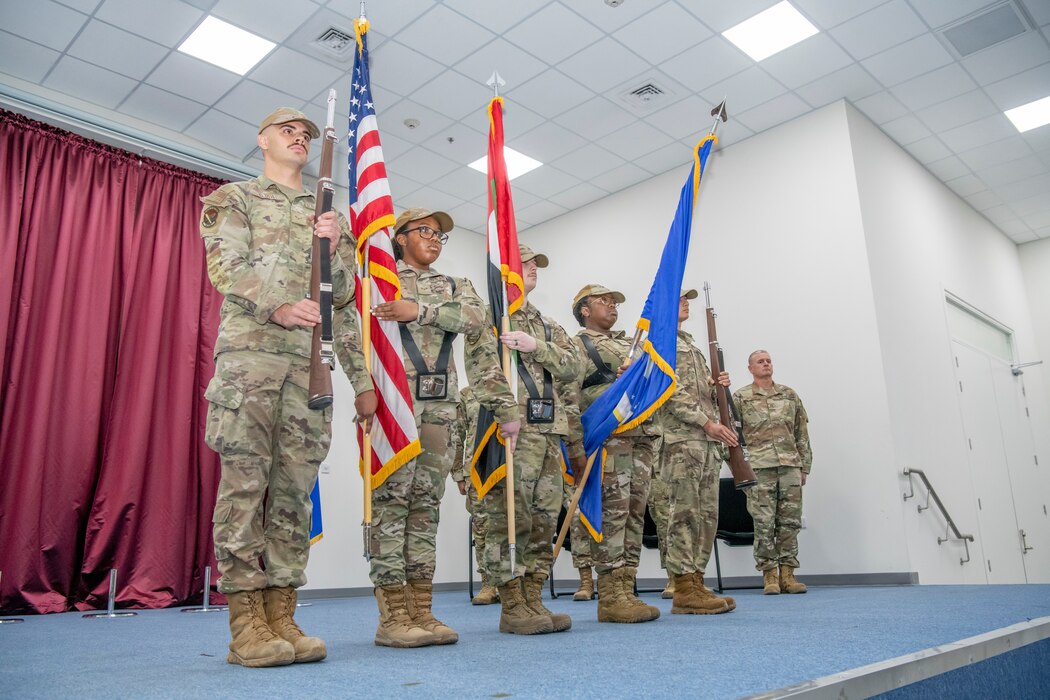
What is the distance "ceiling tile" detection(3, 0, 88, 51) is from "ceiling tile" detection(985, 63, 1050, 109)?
6943 mm

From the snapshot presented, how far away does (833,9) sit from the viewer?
5.33 meters

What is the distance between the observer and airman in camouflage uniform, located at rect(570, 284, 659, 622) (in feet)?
A: 10.7

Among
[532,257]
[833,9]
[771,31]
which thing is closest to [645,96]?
[771,31]

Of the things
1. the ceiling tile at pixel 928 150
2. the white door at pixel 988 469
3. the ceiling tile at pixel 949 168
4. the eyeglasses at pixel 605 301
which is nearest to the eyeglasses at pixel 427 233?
the eyeglasses at pixel 605 301

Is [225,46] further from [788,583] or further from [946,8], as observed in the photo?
[788,583]

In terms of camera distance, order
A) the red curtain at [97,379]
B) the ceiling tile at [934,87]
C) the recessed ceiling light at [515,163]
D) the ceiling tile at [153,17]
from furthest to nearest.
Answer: the recessed ceiling light at [515,163]
the ceiling tile at [934,87]
the red curtain at [97,379]
the ceiling tile at [153,17]

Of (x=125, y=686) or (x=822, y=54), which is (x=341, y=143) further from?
(x=125, y=686)

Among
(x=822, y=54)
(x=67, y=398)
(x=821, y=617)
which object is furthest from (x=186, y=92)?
(x=821, y=617)

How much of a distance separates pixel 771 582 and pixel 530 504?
3.23m

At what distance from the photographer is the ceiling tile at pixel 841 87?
611 centimetres

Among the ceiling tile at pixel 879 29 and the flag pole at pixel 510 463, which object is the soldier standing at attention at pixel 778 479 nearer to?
the ceiling tile at pixel 879 29

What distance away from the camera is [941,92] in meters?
6.41

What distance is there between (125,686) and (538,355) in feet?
5.87

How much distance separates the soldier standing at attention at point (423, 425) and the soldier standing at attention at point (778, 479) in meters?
3.42
